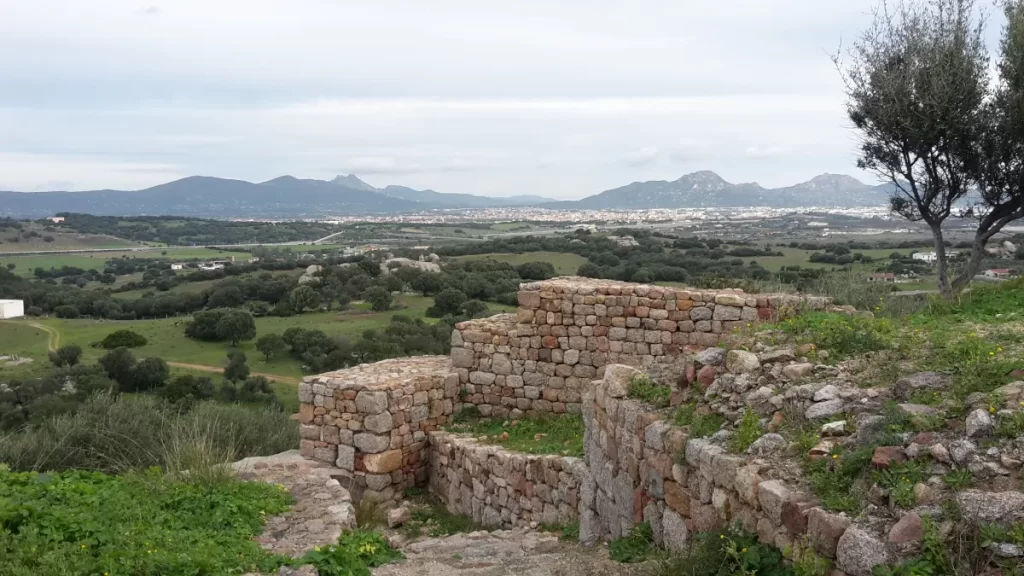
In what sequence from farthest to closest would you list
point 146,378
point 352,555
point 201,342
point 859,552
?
point 201,342 → point 146,378 → point 352,555 → point 859,552

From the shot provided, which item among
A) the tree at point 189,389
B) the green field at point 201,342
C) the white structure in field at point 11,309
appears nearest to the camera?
the tree at point 189,389

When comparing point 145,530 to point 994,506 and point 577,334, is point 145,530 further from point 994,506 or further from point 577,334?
point 577,334

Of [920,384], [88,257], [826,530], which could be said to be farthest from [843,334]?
[88,257]

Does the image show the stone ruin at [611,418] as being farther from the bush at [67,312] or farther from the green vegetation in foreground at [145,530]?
the bush at [67,312]

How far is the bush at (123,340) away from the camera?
33406 mm

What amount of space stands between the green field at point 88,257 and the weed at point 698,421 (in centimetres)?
7475

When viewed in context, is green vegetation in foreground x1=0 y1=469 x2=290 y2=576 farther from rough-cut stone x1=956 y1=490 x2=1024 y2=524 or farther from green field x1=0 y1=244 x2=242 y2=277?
green field x1=0 y1=244 x2=242 y2=277

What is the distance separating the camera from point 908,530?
3328 mm

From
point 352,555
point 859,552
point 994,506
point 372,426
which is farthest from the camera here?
point 372,426

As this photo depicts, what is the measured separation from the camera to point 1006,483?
→ 3451 mm

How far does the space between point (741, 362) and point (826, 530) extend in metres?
2.22

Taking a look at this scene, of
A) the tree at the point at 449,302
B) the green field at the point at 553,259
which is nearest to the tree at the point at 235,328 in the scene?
the tree at the point at 449,302

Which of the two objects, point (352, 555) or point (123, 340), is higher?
point (352, 555)

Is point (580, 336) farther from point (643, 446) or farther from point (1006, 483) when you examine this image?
point (1006, 483)
